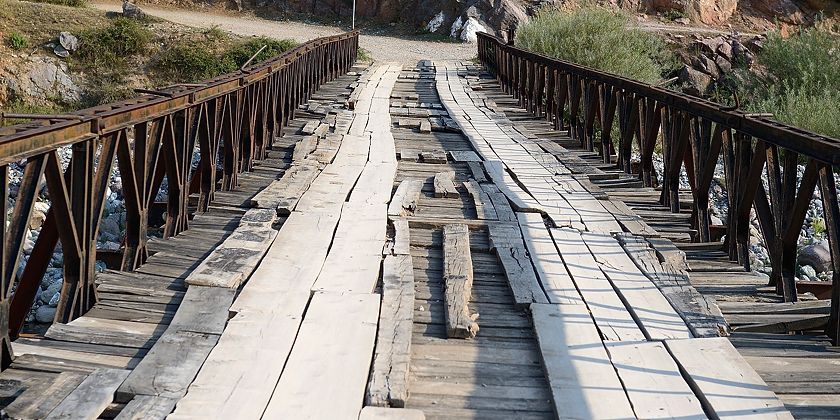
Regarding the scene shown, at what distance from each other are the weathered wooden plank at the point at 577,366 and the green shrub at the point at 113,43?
25.6 meters

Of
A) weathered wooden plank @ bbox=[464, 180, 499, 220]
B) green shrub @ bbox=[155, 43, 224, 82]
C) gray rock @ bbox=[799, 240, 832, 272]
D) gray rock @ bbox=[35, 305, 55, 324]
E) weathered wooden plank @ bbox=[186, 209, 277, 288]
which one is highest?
weathered wooden plank @ bbox=[186, 209, 277, 288]

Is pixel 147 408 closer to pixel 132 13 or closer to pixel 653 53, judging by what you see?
pixel 653 53

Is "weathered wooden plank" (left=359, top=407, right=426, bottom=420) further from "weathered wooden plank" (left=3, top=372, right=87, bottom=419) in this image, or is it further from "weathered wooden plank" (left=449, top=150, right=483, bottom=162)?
"weathered wooden plank" (left=449, top=150, right=483, bottom=162)

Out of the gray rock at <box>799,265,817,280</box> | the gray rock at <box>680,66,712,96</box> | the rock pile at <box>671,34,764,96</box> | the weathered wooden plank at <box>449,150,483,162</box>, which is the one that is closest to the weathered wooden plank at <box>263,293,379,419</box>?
the weathered wooden plank at <box>449,150,483,162</box>

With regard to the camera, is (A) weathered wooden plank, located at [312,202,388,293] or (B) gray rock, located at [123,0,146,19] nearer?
(A) weathered wooden plank, located at [312,202,388,293]

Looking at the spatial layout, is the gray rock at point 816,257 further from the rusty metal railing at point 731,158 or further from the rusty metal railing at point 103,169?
the rusty metal railing at point 103,169

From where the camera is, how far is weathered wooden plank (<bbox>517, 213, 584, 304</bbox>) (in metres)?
4.73

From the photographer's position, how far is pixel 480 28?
31516mm

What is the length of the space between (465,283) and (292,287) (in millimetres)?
928

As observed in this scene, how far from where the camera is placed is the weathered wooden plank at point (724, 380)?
3.38 m

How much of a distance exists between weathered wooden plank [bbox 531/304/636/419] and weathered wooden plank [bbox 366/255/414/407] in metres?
0.60

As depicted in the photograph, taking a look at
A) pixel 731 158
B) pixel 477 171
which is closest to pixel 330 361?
pixel 731 158

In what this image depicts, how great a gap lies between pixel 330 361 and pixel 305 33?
30.1 metres

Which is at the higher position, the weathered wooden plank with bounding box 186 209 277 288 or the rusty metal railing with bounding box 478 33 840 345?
the rusty metal railing with bounding box 478 33 840 345
